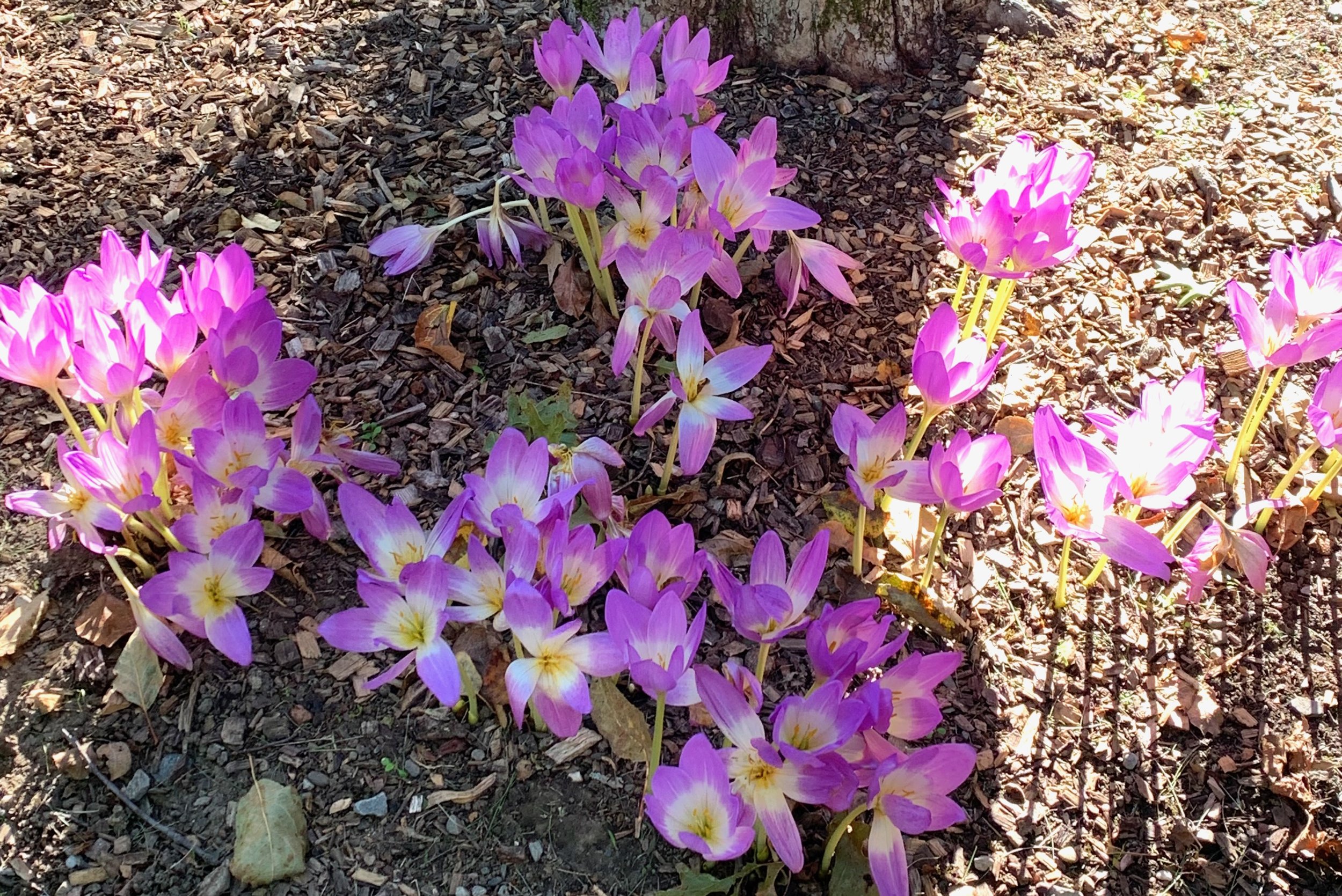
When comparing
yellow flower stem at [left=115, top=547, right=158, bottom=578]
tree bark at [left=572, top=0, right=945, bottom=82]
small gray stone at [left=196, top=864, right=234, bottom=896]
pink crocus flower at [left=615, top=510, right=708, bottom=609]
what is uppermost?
tree bark at [left=572, top=0, right=945, bottom=82]

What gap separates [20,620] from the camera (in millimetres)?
1633

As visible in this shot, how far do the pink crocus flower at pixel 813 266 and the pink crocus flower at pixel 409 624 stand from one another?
1.03 metres

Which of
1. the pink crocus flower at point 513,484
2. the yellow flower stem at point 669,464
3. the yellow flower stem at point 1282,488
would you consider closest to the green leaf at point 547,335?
the yellow flower stem at point 669,464

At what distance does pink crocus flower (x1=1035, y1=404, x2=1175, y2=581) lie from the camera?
148 cm

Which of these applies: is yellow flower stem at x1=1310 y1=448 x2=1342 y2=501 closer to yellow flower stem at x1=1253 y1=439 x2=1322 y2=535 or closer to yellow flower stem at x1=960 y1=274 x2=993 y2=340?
yellow flower stem at x1=1253 y1=439 x2=1322 y2=535

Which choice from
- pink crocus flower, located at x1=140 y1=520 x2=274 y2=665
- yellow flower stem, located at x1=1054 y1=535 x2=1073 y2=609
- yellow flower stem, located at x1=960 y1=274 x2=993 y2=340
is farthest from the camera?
yellow flower stem, located at x1=960 y1=274 x2=993 y2=340

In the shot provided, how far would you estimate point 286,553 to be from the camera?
1775 mm

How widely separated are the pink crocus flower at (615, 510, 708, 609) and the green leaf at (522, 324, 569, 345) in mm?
794

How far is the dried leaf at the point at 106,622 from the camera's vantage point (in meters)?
1.63

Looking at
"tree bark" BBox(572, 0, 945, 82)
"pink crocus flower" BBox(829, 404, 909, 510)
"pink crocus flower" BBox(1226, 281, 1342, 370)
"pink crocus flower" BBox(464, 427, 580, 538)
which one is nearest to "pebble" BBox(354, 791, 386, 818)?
"pink crocus flower" BBox(464, 427, 580, 538)

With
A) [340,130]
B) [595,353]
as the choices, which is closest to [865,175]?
[595,353]

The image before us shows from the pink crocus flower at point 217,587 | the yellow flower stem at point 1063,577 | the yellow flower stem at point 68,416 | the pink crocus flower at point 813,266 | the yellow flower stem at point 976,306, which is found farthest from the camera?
the pink crocus flower at point 813,266

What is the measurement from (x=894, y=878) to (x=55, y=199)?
7.28ft

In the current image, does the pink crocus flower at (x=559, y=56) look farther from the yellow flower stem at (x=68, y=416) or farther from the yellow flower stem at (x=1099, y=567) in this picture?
the yellow flower stem at (x=1099, y=567)
